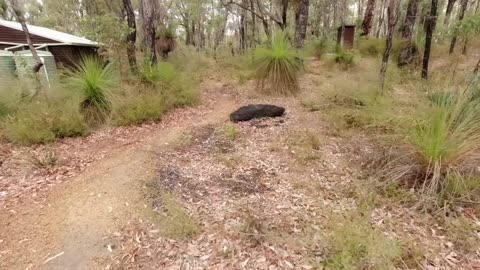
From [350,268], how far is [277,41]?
198 inches

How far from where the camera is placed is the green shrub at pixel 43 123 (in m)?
3.59

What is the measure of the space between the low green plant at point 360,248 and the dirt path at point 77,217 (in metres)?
1.60

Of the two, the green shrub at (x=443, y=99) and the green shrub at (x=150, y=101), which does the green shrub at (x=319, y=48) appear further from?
the green shrub at (x=443, y=99)

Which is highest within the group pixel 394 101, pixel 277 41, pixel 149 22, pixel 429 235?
pixel 149 22

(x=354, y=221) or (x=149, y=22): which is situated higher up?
(x=149, y=22)

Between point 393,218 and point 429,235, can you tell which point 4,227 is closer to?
point 393,218

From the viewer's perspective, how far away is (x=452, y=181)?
7.79 feet

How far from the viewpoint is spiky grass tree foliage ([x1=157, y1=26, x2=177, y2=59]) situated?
10.7 metres

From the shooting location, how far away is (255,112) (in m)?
4.60

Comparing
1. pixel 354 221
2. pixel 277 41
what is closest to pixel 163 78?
pixel 277 41

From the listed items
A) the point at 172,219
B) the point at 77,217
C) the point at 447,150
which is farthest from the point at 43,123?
the point at 447,150

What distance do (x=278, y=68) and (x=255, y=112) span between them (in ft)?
5.51

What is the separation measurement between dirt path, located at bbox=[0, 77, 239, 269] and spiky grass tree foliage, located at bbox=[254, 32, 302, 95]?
131 inches

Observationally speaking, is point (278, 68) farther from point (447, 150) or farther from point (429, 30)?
point (447, 150)
